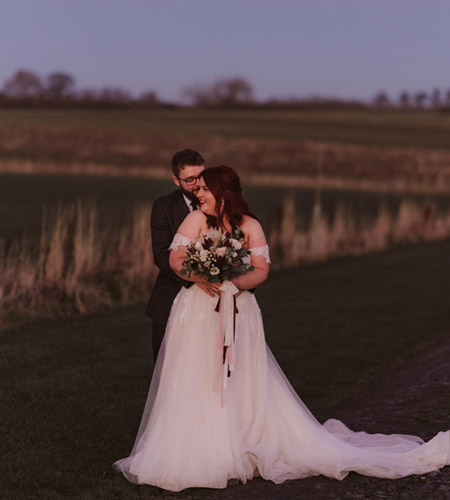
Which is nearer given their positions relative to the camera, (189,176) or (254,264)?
(254,264)

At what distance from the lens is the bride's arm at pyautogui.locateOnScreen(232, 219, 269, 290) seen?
20.4 ft

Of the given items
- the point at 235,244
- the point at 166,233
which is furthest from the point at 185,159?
the point at 235,244

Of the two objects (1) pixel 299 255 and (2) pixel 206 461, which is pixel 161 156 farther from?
(2) pixel 206 461

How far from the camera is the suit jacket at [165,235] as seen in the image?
7059 millimetres

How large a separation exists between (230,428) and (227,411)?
0.12m

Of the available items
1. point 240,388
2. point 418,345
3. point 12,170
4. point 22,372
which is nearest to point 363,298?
point 418,345

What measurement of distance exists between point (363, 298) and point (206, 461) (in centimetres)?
1221

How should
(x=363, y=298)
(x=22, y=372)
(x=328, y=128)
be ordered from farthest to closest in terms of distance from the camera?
(x=328, y=128)
(x=363, y=298)
(x=22, y=372)

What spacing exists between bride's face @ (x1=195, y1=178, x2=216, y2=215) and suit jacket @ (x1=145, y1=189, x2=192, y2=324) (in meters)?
0.92

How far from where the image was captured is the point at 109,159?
76.5 m

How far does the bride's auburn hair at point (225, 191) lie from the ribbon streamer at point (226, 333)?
48 centimetres

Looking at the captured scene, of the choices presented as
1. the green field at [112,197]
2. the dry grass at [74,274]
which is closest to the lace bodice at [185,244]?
the dry grass at [74,274]

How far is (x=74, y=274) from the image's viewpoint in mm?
15961

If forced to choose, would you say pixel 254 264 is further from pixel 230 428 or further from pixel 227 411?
pixel 230 428
